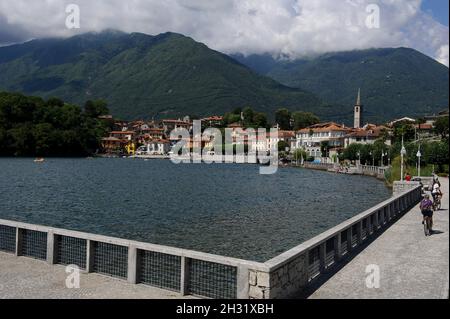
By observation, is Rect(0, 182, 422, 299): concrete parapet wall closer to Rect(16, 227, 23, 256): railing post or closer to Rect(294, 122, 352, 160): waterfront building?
Rect(16, 227, 23, 256): railing post

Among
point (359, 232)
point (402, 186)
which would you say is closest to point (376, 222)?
point (359, 232)

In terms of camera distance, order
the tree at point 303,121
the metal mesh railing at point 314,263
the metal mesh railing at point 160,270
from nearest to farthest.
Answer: the metal mesh railing at point 160,270
the metal mesh railing at point 314,263
the tree at point 303,121

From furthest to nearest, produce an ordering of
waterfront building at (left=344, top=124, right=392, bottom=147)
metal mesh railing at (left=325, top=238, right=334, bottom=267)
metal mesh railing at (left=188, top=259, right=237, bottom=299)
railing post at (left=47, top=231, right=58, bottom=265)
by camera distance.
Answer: waterfront building at (left=344, top=124, right=392, bottom=147) → metal mesh railing at (left=325, top=238, right=334, bottom=267) → railing post at (left=47, top=231, right=58, bottom=265) → metal mesh railing at (left=188, top=259, right=237, bottom=299)

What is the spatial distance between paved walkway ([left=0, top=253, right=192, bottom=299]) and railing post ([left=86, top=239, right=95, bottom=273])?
0.26 meters

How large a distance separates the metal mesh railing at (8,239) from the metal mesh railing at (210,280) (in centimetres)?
585

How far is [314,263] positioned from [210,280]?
2.73 meters

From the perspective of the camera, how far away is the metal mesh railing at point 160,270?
9.85 m

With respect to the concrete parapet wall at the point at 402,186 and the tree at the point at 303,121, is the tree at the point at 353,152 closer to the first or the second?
the tree at the point at 303,121

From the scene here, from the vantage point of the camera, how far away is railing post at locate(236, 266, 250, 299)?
855cm

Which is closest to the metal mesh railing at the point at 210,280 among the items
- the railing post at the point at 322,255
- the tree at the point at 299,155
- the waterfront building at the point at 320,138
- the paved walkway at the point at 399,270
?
the paved walkway at the point at 399,270

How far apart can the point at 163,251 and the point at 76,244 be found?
267 cm

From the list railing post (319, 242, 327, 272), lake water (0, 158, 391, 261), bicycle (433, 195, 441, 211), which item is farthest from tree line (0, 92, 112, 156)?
railing post (319, 242, 327, 272)

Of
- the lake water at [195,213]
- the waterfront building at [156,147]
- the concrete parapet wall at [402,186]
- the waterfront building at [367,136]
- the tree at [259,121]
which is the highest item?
the tree at [259,121]
